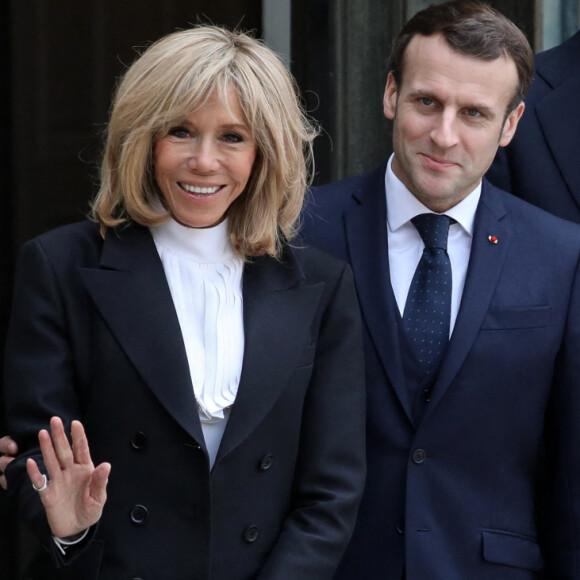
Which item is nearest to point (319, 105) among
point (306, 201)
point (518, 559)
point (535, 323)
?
point (306, 201)

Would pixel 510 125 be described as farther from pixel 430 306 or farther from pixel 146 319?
pixel 146 319

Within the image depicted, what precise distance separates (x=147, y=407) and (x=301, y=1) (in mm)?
2120

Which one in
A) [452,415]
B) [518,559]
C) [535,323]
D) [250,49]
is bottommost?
[518,559]

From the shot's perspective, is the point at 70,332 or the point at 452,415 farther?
the point at 452,415

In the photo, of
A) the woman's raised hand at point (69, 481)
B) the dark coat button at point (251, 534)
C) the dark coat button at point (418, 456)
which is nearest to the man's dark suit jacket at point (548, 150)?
the dark coat button at point (418, 456)

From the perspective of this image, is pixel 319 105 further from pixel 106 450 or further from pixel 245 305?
pixel 106 450

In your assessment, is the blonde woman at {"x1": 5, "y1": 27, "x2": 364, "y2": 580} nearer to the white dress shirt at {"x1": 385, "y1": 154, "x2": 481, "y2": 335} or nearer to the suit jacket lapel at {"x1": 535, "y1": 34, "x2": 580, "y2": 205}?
the white dress shirt at {"x1": 385, "y1": 154, "x2": 481, "y2": 335}

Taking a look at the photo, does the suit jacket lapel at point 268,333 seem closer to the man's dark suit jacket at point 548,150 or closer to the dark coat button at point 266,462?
the dark coat button at point 266,462

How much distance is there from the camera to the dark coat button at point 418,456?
2973 mm

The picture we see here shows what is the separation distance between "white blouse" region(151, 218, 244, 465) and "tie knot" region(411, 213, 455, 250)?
0.49 m

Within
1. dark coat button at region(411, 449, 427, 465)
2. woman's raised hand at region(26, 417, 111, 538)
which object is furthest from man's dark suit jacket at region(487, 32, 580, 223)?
woman's raised hand at region(26, 417, 111, 538)

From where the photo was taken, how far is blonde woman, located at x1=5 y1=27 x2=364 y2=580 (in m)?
2.60

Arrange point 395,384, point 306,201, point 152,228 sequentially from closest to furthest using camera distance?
point 152,228 < point 395,384 < point 306,201

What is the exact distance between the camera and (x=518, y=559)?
3.03 metres
